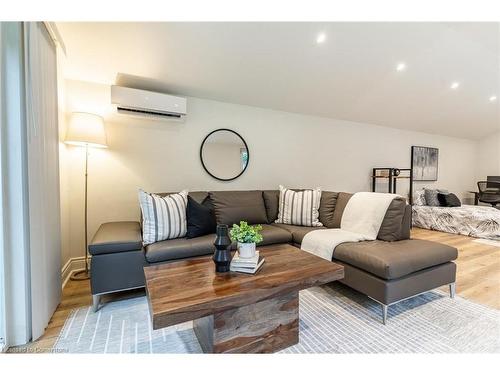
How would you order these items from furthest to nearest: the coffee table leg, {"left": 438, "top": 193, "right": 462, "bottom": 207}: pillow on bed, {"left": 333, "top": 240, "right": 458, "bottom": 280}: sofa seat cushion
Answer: {"left": 438, "top": 193, "right": 462, "bottom": 207}: pillow on bed, {"left": 333, "top": 240, "right": 458, "bottom": 280}: sofa seat cushion, the coffee table leg

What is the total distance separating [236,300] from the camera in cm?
118

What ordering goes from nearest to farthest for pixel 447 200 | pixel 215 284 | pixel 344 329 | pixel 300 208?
pixel 215 284
pixel 344 329
pixel 300 208
pixel 447 200

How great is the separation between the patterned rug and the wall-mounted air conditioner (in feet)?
6.58

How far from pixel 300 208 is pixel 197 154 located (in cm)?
154

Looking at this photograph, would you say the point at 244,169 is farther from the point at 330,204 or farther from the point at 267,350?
the point at 267,350

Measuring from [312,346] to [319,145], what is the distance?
129 inches

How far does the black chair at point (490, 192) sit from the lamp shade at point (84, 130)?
796 cm

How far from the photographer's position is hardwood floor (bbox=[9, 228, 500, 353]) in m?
1.59

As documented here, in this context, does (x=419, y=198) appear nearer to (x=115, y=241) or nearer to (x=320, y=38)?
(x=320, y=38)

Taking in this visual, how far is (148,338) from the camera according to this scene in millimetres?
1553

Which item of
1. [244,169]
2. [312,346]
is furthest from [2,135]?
[244,169]

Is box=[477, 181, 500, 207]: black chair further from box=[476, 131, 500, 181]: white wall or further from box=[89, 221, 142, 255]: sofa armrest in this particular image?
box=[89, 221, 142, 255]: sofa armrest

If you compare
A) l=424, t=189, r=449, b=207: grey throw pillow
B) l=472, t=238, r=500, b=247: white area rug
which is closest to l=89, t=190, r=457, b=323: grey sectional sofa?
l=472, t=238, r=500, b=247: white area rug

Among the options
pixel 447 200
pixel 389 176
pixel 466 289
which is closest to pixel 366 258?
pixel 466 289
